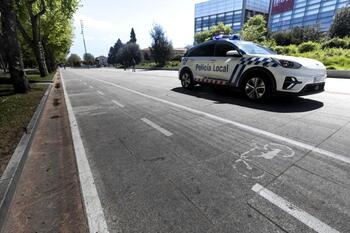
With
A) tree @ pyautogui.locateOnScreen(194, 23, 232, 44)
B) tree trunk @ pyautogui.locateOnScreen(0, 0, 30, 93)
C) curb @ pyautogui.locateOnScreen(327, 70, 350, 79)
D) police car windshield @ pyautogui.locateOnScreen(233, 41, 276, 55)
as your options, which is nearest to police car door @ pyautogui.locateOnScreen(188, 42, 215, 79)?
police car windshield @ pyautogui.locateOnScreen(233, 41, 276, 55)

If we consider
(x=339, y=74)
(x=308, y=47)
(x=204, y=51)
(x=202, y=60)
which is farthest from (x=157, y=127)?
(x=308, y=47)

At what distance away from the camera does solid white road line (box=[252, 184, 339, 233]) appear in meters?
1.79

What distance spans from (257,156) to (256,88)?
3.52 metres

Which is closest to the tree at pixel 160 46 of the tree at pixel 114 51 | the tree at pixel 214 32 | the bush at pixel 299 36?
the tree at pixel 214 32

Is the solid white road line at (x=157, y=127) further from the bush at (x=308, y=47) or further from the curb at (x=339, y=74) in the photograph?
the bush at (x=308, y=47)

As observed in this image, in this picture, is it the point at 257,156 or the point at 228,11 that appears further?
the point at 228,11

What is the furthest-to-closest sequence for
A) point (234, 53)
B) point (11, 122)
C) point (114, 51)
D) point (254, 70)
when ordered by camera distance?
point (114, 51), point (234, 53), point (254, 70), point (11, 122)

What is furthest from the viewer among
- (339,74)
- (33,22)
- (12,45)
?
(33,22)

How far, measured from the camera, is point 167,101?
23.6 ft

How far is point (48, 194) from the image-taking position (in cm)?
250

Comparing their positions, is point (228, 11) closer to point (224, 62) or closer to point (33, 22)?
point (33, 22)

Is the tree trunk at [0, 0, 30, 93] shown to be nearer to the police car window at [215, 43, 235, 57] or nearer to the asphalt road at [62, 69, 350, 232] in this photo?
the asphalt road at [62, 69, 350, 232]

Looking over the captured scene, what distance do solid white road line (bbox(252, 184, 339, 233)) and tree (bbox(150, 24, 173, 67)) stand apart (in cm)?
4384

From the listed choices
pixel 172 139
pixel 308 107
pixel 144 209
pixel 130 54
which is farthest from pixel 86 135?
pixel 130 54
